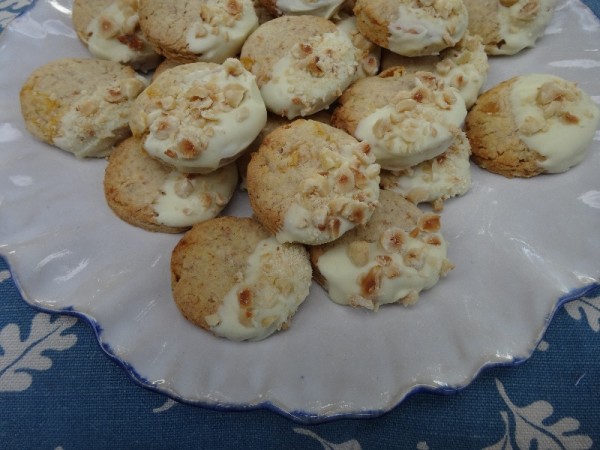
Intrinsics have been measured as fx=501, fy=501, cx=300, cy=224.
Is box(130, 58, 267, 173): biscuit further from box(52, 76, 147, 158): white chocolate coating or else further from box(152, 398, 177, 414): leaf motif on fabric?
box(152, 398, 177, 414): leaf motif on fabric

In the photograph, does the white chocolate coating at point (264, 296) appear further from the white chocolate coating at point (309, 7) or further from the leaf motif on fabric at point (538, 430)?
the white chocolate coating at point (309, 7)

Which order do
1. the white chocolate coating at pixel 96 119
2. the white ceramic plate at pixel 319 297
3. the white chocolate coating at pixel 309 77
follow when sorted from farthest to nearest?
the white chocolate coating at pixel 96 119 → the white chocolate coating at pixel 309 77 → the white ceramic plate at pixel 319 297

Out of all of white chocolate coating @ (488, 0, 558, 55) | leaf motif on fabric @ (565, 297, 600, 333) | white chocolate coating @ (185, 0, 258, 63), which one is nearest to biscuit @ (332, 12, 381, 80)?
white chocolate coating @ (185, 0, 258, 63)

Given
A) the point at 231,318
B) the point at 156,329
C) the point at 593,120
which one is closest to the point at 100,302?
the point at 156,329

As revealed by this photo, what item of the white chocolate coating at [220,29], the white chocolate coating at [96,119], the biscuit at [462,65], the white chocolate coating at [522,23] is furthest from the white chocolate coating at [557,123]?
the white chocolate coating at [96,119]

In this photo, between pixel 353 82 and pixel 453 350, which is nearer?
pixel 453 350

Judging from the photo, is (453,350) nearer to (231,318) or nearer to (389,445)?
(389,445)
